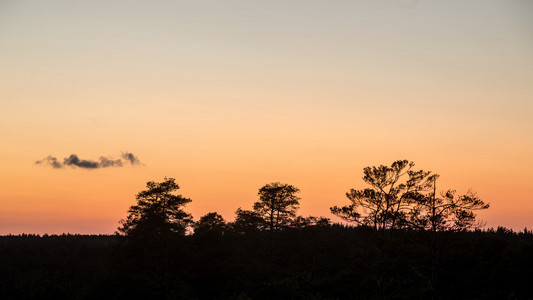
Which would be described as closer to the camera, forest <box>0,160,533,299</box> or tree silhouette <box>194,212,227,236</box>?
forest <box>0,160,533,299</box>

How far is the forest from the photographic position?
153 ft

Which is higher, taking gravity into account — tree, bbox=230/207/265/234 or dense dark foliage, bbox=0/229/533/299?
tree, bbox=230/207/265/234

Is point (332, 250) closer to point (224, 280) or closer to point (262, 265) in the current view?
point (262, 265)

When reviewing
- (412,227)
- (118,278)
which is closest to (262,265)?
(118,278)

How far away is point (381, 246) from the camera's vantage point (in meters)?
51.6

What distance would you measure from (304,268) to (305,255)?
3170 mm

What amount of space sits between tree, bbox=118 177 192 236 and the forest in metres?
0.12

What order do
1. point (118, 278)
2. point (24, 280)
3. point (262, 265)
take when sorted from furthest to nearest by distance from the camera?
point (24, 280), point (262, 265), point (118, 278)

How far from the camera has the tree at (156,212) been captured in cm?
6384

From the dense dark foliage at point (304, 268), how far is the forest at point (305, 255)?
0.13 meters

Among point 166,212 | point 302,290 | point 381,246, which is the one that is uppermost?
point 166,212

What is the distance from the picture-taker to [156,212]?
64.2m

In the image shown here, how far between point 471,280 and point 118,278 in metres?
40.1

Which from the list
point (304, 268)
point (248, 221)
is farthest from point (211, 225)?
point (304, 268)
